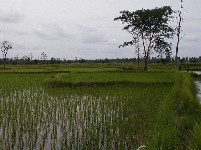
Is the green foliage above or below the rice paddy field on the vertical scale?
above

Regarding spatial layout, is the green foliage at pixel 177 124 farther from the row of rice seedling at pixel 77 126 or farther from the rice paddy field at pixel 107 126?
the row of rice seedling at pixel 77 126

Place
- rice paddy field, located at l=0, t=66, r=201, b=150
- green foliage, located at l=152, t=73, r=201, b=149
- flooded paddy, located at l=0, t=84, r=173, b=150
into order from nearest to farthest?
green foliage, located at l=152, t=73, r=201, b=149 → rice paddy field, located at l=0, t=66, r=201, b=150 → flooded paddy, located at l=0, t=84, r=173, b=150

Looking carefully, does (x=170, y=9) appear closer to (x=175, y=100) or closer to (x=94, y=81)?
(x=94, y=81)

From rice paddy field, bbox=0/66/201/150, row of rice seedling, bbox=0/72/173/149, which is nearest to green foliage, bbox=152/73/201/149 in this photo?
rice paddy field, bbox=0/66/201/150

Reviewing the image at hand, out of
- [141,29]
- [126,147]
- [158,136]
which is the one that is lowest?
[126,147]

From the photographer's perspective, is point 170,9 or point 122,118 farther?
point 170,9

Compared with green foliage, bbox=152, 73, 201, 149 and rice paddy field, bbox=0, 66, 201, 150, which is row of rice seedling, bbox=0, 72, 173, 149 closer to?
rice paddy field, bbox=0, 66, 201, 150

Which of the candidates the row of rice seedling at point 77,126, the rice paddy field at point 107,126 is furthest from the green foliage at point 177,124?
the row of rice seedling at point 77,126

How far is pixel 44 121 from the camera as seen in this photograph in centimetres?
1046

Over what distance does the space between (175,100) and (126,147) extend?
4861 millimetres

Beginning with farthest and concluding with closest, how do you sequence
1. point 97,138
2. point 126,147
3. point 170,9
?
point 170,9, point 97,138, point 126,147

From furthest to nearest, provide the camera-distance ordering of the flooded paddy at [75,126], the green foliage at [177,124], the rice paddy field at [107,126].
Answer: the flooded paddy at [75,126] → the rice paddy field at [107,126] → the green foliage at [177,124]

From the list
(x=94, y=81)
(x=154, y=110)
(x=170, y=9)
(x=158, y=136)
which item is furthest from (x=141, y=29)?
(x=158, y=136)

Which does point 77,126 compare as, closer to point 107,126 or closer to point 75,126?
point 75,126
